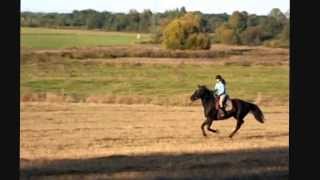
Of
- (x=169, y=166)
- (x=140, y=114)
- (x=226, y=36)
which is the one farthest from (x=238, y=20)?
(x=169, y=166)

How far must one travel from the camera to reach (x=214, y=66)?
33.9 metres

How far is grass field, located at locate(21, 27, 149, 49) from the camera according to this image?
32062mm

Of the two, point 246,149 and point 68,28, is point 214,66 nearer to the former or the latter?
point 68,28

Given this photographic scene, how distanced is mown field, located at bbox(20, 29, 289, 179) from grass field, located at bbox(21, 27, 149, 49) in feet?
0.29

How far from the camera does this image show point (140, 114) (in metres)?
24.1

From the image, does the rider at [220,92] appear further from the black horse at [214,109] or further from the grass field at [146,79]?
the grass field at [146,79]

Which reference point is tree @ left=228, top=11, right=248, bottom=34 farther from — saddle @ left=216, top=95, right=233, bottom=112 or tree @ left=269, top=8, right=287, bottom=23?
saddle @ left=216, top=95, right=233, bottom=112

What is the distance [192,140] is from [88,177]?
7.24m

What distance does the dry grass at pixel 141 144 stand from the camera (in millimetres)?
12750

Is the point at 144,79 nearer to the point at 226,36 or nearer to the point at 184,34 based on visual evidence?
the point at 184,34

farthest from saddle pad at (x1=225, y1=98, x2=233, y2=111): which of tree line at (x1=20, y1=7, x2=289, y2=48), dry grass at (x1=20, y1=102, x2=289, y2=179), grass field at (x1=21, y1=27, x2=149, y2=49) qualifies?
grass field at (x1=21, y1=27, x2=149, y2=49)

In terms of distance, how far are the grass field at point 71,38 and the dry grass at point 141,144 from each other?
22.3ft

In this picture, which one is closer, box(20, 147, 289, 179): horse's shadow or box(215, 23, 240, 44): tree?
box(20, 147, 289, 179): horse's shadow

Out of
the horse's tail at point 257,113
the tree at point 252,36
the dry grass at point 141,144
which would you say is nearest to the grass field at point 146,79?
the tree at point 252,36
